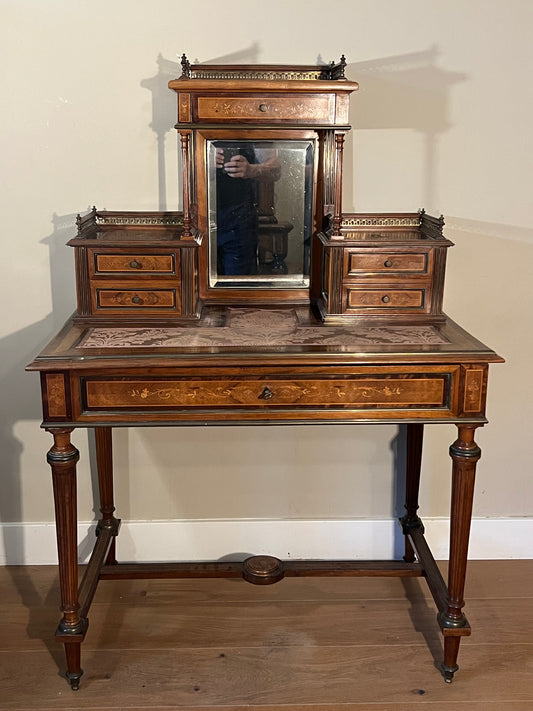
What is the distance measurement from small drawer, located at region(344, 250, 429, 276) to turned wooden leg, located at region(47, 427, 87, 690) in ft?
3.22

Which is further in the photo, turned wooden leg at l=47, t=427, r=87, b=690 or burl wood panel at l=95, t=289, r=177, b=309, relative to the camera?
burl wood panel at l=95, t=289, r=177, b=309

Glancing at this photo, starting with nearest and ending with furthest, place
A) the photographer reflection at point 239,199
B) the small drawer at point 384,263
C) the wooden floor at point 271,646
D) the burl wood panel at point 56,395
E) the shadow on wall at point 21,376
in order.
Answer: the burl wood panel at point 56,395
the wooden floor at point 271,646
the small drawer at point 384,263
the photographer reflection at point 239,199
the shadow on wall at point 21,376

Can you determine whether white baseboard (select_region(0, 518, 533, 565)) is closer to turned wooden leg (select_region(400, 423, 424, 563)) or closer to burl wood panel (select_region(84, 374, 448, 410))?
turned wooden leg (select_region(400, 423, 424, 563))

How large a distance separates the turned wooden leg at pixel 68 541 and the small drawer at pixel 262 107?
1.08 metres

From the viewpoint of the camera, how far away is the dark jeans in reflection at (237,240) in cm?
262

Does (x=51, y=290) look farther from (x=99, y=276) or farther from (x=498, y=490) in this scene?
(x=498, y=490)

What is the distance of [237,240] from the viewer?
264 centimetres

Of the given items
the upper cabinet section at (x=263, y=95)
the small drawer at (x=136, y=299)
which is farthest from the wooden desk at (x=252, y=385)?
the upper cabinet section at (x=263, y=95)

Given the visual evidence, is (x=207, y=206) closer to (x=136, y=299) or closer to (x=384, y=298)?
Result: (x=136, y=299)

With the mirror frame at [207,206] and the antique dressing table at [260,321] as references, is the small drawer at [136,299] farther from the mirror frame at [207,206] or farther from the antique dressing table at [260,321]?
the mirror frame at [207,206]

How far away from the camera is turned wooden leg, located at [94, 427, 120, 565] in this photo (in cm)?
283

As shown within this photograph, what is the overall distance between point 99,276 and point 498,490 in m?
1.71

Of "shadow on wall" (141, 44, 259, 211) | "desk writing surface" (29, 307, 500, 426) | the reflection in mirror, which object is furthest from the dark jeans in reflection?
"desk writing surface" (29, 307, 500, 426)

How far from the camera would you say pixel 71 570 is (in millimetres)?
2324
